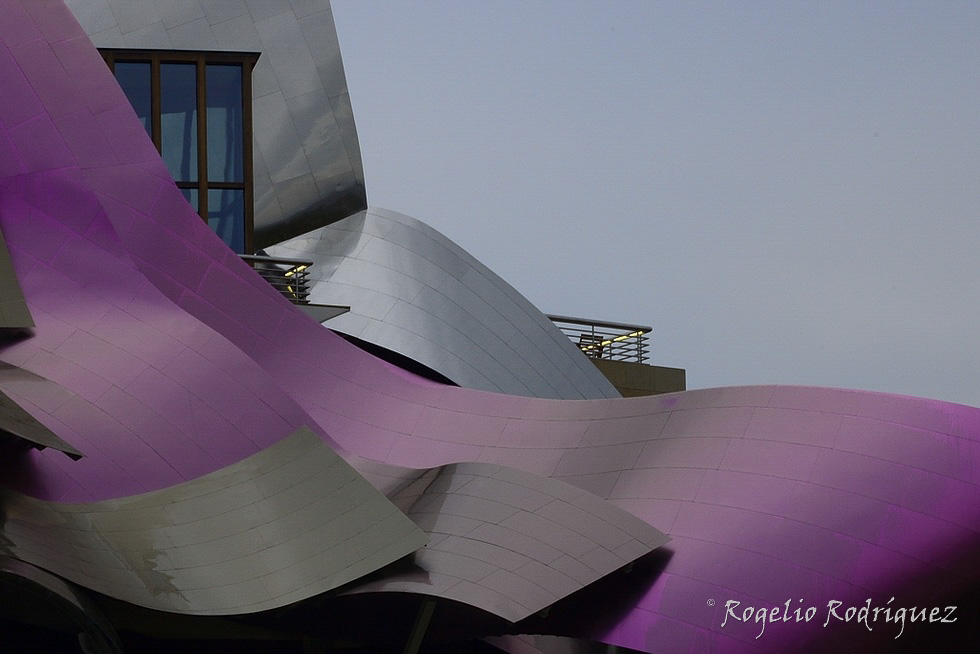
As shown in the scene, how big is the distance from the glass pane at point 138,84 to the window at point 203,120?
0.02 m

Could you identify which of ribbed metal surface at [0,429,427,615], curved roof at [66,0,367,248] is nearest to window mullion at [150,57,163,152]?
curved roof at [66,0,367,248]

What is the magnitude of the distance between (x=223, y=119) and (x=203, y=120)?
348mm

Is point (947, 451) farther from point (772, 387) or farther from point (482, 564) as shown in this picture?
point (482, 564)

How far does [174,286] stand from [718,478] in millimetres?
6427

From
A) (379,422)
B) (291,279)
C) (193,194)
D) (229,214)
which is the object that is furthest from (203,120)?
(379,422)

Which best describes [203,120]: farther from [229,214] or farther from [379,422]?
[379,422]

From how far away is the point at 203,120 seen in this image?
884 inches

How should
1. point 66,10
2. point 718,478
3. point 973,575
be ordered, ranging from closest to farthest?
1. point 973,575
2. point 718,478
3. point 66,10

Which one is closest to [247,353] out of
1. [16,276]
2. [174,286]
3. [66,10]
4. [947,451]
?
[174,286]

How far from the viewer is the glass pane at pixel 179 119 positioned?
73.5ft

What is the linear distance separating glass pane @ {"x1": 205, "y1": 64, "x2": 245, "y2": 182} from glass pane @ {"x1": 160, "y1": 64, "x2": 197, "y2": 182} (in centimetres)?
25

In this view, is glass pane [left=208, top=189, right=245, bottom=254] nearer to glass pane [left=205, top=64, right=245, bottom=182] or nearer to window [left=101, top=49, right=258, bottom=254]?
window [left=101, top=49, right=258, bottom=254]

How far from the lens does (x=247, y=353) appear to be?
16.1 meters

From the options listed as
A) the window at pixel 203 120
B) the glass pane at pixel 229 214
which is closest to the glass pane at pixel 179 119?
the window at pixel 203 120
